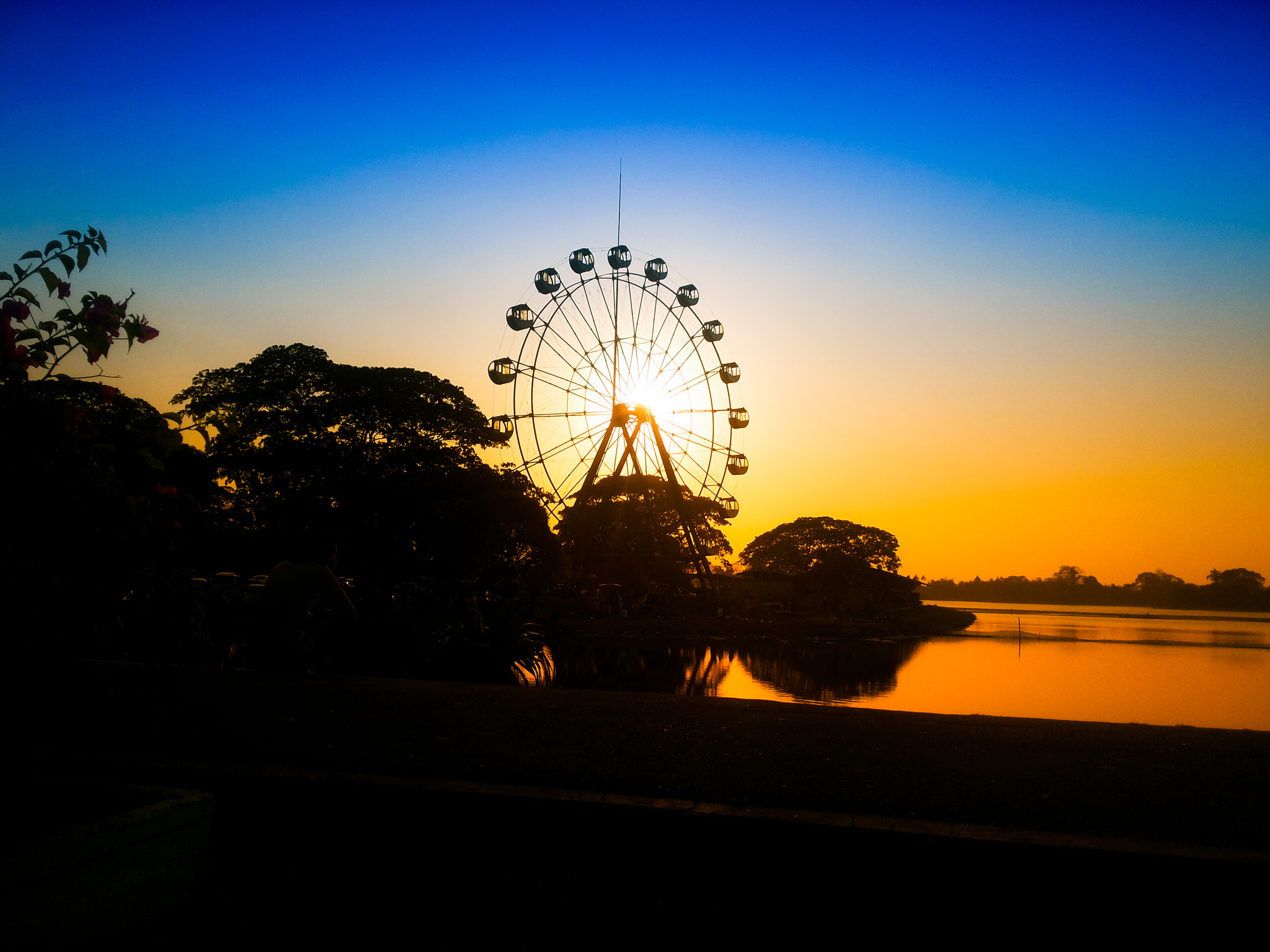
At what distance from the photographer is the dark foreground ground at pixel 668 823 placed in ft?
10.3

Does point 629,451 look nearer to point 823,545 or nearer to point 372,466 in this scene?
point 372,466

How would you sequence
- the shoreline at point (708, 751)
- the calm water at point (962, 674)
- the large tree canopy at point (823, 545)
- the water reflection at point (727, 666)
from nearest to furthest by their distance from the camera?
1. the shoreline at point (708, 751)
2. the calm water at point (962, 674)
3. the water reflection at point (727, 666)
4. the large tree canopy at point (823, 545)

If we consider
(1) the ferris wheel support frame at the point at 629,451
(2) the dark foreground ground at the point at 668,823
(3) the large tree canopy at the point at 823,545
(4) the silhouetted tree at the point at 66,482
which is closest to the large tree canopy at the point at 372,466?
(1) the ferris wheel support frame at the point at 629,451

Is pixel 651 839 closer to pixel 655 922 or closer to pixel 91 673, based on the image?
pixel 655 922

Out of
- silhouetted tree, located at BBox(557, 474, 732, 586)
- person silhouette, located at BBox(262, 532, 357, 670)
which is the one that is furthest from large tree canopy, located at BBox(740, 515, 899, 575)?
person silhouette, located at BBox(262, 532, 357, 670)

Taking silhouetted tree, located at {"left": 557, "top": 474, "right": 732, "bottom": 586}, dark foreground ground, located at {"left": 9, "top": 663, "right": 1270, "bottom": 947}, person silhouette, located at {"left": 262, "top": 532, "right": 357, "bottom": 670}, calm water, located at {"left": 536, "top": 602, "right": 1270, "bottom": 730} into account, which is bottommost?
calm water, located at {"left": 536, "top": 602, "right": 1270, "bottom": 730}

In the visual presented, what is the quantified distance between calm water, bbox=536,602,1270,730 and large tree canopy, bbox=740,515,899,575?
1987 inches

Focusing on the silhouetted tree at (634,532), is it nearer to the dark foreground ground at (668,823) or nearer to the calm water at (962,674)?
the calm water at (962,674)

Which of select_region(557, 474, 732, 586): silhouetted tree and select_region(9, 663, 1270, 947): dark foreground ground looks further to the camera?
select_region(557, 474, 732, 586): silhouetted tree

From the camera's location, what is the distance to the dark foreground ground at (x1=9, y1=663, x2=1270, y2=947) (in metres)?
3.13

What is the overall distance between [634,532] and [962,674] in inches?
1132

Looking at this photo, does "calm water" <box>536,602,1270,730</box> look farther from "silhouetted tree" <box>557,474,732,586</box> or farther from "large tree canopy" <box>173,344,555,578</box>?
"silhouetted tree" <box>557,474,732,586</box>

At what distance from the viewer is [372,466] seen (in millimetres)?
33938

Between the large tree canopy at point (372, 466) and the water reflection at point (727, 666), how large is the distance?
6423 millimetres
